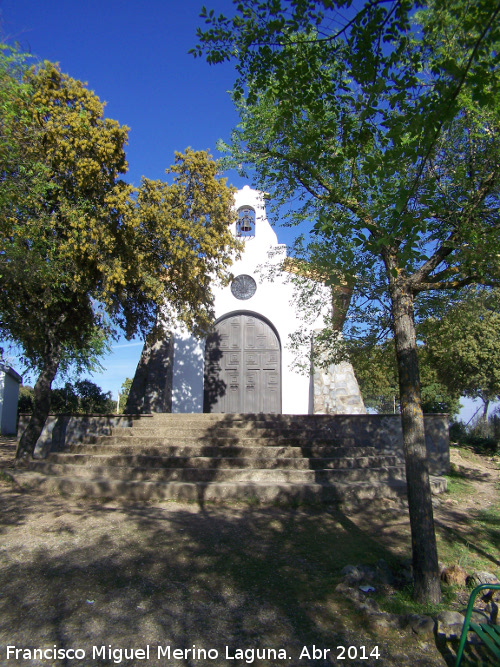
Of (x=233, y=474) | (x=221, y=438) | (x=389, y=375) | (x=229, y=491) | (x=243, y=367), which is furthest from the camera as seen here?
(x=389, y=375)

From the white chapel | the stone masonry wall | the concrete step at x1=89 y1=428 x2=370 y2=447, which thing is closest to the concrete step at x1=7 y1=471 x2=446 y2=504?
the concrete step at x1=89 y1=428 x2=370 y2=447

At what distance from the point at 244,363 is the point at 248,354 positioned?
27 centimetres

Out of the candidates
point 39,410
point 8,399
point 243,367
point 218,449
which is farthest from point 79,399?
point 218,449

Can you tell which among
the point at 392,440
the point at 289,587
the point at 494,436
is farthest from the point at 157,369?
the point at 494,436

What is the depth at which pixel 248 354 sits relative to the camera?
1256 centimetres

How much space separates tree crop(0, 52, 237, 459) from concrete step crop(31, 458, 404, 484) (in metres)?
1.84

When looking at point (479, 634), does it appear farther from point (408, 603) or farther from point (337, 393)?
Result: point (337, 393)

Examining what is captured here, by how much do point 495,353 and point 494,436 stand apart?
3.51 meters

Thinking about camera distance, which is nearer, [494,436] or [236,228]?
[236,228]

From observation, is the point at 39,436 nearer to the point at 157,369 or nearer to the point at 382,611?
the point at 157,369

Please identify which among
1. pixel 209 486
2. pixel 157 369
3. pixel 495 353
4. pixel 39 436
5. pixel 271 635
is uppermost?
pixel 495 353

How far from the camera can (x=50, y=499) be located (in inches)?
258

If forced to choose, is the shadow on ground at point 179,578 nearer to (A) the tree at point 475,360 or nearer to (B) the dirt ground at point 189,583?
(B) the dirt ground at point 189,583

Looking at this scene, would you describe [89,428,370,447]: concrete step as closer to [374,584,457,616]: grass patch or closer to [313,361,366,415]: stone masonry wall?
[313,361,366,415]: stone masonry wall
